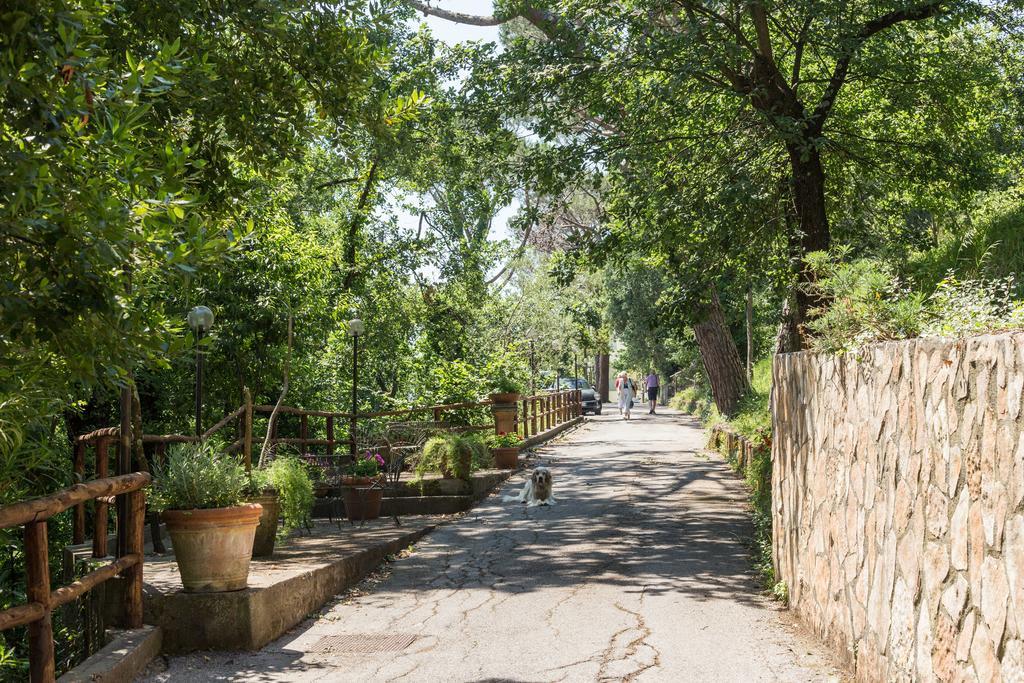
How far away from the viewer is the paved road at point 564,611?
6258 millimetres

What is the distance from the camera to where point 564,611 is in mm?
7777

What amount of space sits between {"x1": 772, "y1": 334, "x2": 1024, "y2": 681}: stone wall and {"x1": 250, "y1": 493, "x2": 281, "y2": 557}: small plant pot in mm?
4280

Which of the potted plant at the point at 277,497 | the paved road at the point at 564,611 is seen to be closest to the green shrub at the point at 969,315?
the paved road at the point at 564,611

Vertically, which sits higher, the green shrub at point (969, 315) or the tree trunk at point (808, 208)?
the tree trunk at point (808, 208)

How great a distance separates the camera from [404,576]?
372 inches

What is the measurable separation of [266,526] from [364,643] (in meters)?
1.92

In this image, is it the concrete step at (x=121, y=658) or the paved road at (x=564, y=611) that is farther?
the paved road at (x=564, y=611)

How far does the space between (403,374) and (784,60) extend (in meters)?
14.3

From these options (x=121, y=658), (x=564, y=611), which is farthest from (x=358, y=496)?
(x=121, y=658)

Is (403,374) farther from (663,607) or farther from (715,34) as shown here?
(663,607)

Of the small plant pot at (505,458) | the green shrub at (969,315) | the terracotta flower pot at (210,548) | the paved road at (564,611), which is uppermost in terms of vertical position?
the green shrub at (969,315)

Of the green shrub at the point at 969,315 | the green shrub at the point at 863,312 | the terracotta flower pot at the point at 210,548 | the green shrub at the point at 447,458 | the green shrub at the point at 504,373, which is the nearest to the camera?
the green shrub at the point at 969,315

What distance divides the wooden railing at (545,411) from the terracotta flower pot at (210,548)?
13.7m

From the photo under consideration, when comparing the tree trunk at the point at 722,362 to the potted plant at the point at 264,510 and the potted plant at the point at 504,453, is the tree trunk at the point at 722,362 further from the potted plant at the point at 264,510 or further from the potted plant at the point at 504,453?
the potted plant at the point at 264,510
